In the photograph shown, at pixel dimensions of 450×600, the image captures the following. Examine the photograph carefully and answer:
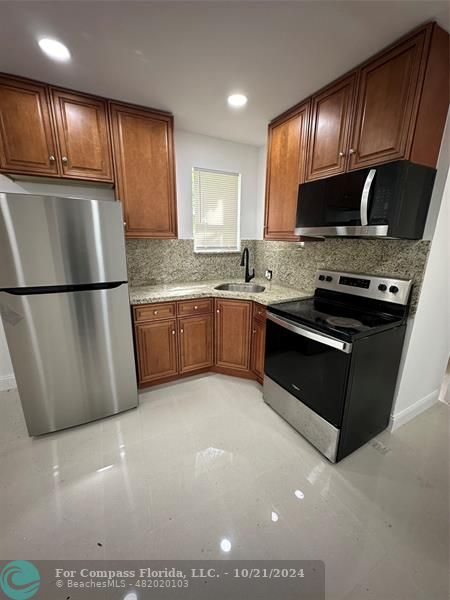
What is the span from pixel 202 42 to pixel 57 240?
1457 mm

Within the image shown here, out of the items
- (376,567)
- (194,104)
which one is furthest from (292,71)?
(376,567)

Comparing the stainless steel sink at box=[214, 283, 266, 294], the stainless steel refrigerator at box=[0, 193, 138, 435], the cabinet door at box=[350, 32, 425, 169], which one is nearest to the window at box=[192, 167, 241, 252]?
the stainless steel sink at box=[214, 283, 266, 294]

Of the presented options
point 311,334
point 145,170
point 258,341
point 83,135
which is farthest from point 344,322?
point 83,135

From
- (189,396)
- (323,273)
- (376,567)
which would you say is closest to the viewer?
(376,567)

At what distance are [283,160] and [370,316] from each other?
1.57 m

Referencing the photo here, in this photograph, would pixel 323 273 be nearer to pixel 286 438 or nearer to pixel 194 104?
pixel 286 438

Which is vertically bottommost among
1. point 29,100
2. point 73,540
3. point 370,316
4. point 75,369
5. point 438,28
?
point 73,540

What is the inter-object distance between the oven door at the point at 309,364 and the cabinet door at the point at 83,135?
6.18 ft

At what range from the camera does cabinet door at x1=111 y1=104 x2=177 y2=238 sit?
6.68 feet

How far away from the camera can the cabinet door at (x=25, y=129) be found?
5.50ft

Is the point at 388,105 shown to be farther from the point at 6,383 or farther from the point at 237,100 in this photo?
the point at 6,383

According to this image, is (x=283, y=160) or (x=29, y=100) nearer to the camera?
(x=29, y=100)

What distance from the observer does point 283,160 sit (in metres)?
2.24

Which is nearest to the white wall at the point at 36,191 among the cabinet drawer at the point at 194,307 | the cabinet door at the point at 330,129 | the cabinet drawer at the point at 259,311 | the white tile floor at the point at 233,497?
the white tile floor at the point at 233,497
